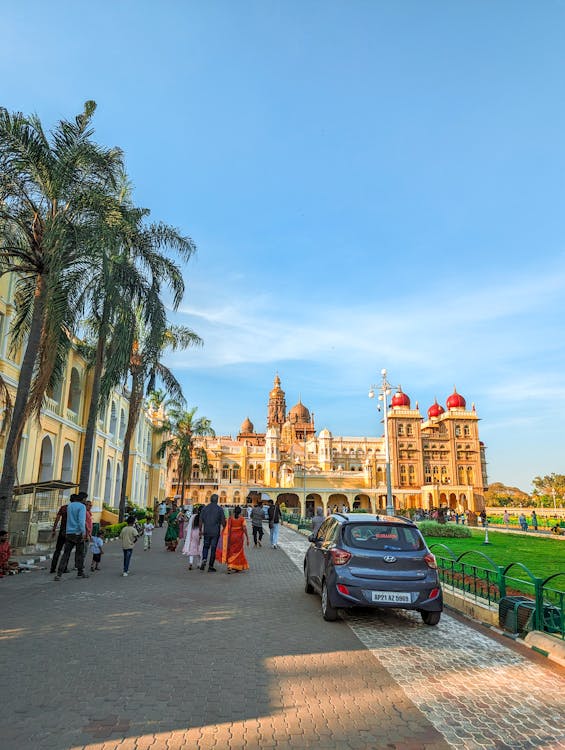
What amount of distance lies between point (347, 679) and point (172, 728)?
1.97m

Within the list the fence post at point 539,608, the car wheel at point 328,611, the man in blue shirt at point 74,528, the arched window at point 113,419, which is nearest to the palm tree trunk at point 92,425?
the man in blue shirt at point 74,528

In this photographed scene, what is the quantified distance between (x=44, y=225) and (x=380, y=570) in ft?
36.2

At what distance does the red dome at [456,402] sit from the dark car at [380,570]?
88.3m

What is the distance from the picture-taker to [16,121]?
1261 cm

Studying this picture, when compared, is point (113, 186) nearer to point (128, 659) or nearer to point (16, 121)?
point (16, 121)

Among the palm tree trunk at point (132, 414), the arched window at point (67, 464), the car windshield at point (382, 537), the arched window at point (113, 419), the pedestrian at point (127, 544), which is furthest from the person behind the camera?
the arched window at point (113, 419)

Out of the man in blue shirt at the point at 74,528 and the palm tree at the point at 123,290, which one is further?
the palm tree at the point at 123,290

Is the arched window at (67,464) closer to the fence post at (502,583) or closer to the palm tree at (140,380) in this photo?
the palm tree at (140,380)

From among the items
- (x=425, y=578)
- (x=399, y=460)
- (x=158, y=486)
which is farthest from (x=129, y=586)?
(x=399, y=460)

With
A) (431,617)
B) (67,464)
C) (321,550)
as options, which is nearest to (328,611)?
(321,550)

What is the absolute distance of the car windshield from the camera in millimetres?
7836

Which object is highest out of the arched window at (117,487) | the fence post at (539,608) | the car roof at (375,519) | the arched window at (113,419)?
the arched window at (113,419)

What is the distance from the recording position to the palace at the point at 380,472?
274 ft

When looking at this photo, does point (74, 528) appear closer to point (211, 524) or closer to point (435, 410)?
point (211, 524)
